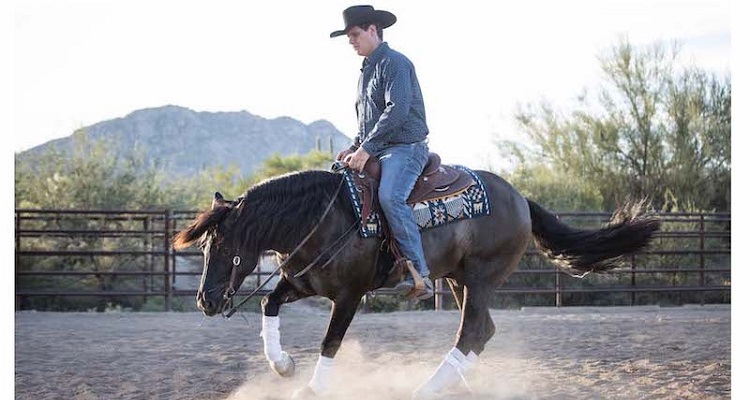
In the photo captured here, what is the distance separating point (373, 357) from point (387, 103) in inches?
115

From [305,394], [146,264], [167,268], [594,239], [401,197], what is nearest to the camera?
[305,394]

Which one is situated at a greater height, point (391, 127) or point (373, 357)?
point (391, 127)

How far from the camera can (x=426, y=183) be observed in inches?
212

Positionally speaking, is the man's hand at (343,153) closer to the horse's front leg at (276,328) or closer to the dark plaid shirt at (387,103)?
the dark plaid shirt at (387,103)

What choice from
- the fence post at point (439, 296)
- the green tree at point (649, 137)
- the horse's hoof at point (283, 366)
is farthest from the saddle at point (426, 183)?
the green tree at point (649, 137)

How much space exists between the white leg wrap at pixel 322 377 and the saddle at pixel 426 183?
0.89m

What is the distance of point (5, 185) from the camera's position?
507cm

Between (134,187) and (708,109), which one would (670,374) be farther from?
(708,109)

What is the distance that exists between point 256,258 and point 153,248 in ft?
30.2

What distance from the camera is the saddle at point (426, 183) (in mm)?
5180

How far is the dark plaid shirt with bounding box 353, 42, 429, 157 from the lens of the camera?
5109mm

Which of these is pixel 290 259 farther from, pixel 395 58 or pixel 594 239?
pixel 594 239

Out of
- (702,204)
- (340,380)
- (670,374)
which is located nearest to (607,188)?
(702,204)

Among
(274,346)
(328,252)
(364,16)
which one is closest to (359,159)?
(328,252)
